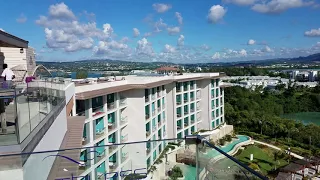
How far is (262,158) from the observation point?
21406 mm

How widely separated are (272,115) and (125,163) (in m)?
34.0

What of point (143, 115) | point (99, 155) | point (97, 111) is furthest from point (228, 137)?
point (99, 155)

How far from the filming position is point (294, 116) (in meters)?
43.0

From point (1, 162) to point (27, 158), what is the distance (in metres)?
0.20

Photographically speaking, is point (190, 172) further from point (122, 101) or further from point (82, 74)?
point (82, 74)

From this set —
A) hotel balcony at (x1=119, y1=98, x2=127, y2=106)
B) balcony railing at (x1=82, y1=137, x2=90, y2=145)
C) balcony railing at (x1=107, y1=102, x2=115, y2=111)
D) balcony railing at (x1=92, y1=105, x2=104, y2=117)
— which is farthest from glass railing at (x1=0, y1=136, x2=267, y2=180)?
hotel balcony at (x1=119, y1=98, x2=127, y2=106)

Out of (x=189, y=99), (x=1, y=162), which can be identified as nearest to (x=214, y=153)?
(x=1, y=162)

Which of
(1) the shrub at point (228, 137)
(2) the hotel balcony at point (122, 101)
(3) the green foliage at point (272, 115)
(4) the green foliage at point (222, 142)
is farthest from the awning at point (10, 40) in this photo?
(3) the green foliage at point (272, 115)

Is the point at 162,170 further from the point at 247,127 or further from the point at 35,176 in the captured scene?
the point at 247,127

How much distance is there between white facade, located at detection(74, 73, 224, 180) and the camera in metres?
3.75

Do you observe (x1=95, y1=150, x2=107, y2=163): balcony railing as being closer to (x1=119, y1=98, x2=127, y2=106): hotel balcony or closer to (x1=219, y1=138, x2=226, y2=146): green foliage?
(x1=119, y1=98, x2=127, y2=106): hotel balcony

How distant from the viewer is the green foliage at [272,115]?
87.2 feet

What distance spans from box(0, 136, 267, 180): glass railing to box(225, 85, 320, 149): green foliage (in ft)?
81.1

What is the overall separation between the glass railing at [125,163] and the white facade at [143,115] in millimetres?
25
